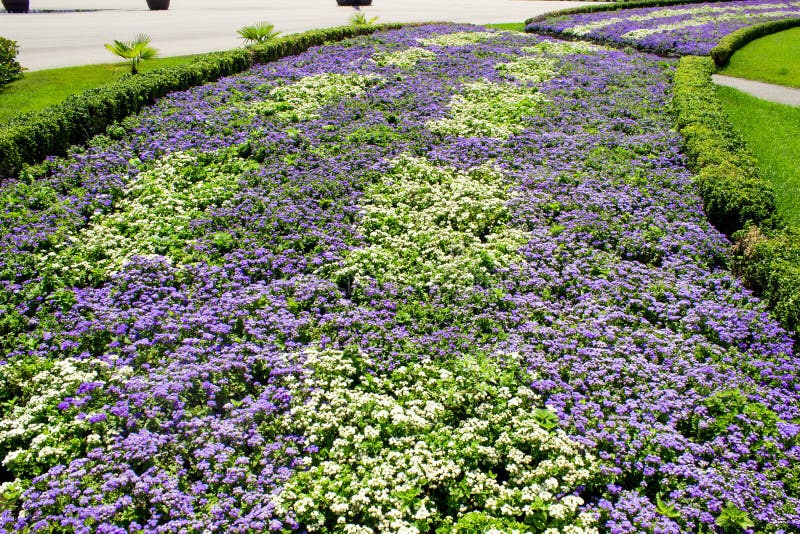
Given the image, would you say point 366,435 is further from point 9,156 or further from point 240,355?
point 9,156

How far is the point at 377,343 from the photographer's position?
634 centimetres

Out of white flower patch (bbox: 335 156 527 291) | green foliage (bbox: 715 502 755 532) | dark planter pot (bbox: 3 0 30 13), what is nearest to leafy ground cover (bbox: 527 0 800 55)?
white flower patch (bbox: 335 156 527 291)

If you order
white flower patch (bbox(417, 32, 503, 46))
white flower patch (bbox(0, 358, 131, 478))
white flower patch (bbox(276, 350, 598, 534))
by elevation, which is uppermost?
white flower patch (bbox(417, 32, 503, 46))

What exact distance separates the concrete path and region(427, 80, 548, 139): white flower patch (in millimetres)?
7135

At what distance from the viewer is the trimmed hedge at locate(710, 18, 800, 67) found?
20.0 m

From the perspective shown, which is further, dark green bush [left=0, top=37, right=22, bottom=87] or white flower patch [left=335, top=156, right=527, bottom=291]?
dark green bush [left=0, top=37, right=22, bottom=87]

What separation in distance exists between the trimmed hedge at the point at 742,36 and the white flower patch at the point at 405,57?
10.1 metres

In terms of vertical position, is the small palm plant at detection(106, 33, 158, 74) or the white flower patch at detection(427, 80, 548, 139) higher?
the small palm plant at detection(106, 33, 158, 74)

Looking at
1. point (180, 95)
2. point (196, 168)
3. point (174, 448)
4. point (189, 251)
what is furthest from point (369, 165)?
point (174, 448)

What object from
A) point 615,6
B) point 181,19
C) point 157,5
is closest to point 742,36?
point 615,6

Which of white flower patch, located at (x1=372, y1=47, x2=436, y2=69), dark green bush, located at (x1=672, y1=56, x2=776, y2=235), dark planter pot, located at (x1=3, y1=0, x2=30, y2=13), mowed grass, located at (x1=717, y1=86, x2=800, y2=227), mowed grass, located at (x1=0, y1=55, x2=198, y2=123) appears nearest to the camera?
dark green bush, located at (x1=672, y1=56, x2=776, y2=235)

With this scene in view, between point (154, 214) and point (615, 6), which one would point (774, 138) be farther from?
point (615, 6)

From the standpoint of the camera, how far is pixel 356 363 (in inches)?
240

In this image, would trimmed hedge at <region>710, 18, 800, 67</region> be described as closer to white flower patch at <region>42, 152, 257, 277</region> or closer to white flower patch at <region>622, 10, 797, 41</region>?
white flower patch at <region>622, 10, 797, 41</region>
